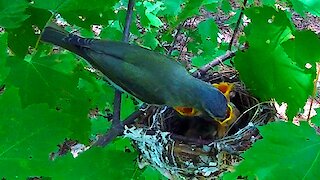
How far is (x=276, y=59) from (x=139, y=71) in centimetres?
49

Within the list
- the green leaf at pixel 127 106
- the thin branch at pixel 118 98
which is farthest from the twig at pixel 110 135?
the green leaf at pixel 127 106

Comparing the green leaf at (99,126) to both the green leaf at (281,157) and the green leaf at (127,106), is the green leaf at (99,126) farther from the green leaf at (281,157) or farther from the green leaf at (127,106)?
the green leaf at (281,157)

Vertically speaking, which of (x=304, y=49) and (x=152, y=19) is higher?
(x=304, y=49)

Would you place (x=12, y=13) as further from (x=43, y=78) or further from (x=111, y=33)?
(x=111, y=33)

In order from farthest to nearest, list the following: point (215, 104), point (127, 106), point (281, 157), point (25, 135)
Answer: point (127, 106) → point (215, 104) → point (281, 157) → point (25, 135)

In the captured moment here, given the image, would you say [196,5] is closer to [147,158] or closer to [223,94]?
[223,94]

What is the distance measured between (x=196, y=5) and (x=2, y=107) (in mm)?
618

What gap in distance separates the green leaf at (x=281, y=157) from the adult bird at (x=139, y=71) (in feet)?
1.79

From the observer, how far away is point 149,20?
2943 mm

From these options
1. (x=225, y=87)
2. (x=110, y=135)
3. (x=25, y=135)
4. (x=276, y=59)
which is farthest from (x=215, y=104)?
(x=25, y=135)

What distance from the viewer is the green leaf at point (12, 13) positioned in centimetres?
134

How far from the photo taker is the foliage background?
3.53 ft

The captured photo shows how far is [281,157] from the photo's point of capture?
3.89ft

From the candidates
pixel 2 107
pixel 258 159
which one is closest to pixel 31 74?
pixel 2 107
